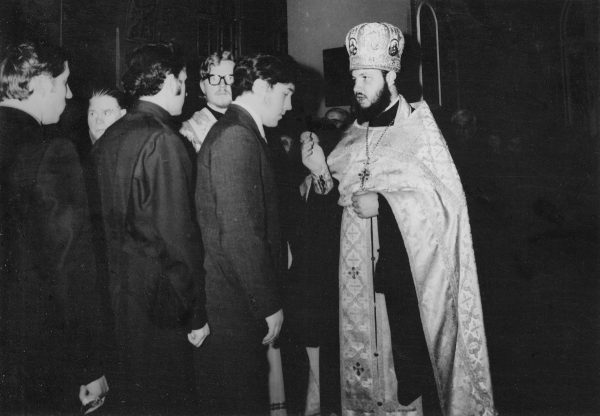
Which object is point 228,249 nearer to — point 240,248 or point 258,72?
point 240,248

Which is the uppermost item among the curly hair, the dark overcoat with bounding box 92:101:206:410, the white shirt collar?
the curly hair

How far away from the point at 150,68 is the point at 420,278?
1.60m

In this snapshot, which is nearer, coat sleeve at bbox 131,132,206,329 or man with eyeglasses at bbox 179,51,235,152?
coat sleeve at bbox 131,132,206,329

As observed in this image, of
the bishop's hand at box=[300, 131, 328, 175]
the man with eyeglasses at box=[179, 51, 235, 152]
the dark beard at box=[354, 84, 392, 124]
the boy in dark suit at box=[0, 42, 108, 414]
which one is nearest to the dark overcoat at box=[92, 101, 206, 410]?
the boy in dark suit at box=[0, 42, 108, 414]

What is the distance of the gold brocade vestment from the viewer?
2.41m

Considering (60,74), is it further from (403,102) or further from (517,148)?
(517,148)

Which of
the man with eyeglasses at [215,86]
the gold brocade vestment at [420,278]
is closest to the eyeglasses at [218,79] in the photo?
the man with eyeglasses at [215,86]

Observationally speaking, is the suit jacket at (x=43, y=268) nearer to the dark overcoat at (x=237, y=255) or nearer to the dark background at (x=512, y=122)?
the dark background at (x=512, y=122)

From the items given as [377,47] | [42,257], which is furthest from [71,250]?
[377,47]

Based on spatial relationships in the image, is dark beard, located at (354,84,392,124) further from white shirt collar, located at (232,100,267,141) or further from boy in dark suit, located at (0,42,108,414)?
boy in dark suit, located at (0,42,108,414)

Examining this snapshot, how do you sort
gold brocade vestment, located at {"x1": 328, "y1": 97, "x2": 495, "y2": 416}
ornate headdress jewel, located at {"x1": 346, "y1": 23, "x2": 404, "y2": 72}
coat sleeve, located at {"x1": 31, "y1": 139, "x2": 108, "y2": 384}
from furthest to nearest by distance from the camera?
ornate headdress jewel, located at {"x1": 346, "y1": 23, "x2": 404, "y2": 72}
gold brocade vestment, located at {"x1": 328, "y1": 97, "x2": 495, "y2": 416}
coat sleeve, located at {"x1": 31, "y1": 139, "x2": 108, "y2": 384}

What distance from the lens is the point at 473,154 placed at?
311 centimetres

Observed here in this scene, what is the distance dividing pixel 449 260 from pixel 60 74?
6.46 ft

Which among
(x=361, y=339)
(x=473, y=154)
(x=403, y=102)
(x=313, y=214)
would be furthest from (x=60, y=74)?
Result: (x=473, y=154)
